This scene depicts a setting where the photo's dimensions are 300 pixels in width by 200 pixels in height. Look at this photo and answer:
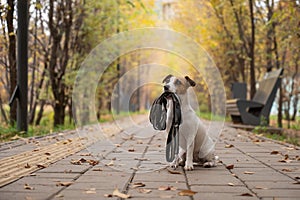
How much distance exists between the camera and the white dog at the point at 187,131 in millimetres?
4492

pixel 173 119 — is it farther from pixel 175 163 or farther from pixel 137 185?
pixel 137 185

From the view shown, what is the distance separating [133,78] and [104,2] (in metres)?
2.58

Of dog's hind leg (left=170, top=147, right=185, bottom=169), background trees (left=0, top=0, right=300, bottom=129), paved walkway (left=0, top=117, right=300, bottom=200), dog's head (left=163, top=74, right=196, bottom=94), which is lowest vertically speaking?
paved walkway (left=0, top=117, right=300, bottom=200)

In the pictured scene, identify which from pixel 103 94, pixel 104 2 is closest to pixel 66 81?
pixel 104 2

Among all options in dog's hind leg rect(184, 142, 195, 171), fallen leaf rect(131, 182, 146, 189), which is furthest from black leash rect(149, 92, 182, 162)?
fallen leaf rect(131, 182, 146, 189)

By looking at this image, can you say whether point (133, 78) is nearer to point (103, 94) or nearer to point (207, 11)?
point (103, 94)

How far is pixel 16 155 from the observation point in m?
5.41

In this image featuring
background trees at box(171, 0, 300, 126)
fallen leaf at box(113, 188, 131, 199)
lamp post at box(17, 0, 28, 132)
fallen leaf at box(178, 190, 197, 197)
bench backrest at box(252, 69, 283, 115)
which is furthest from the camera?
background trees at box(171, 0, 300, 126)

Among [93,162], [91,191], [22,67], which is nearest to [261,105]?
[22,67]

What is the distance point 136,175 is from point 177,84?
3.51ft

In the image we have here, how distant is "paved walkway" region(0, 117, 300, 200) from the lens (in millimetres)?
3371

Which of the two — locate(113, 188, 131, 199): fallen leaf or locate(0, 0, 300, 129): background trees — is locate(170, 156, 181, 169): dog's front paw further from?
locate(0, 0, 300, 129): background trees

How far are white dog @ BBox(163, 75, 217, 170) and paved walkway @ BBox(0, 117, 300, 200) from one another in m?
0.17

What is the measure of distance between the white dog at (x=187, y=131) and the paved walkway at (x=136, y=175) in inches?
6.6
